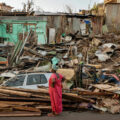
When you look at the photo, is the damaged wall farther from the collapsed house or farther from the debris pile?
the debris pile

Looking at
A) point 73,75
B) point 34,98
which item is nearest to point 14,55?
point 73,75

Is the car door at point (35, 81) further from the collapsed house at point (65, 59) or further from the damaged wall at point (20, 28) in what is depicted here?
the damaged wall at point (20, 28)

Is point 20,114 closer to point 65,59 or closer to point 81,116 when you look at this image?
point 81,116

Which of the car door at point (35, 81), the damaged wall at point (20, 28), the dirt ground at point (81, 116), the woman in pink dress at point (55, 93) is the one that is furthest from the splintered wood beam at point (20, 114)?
the damaged wall at point (20, 28)

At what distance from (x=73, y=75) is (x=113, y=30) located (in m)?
15.4

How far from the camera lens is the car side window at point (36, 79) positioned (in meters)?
7.29

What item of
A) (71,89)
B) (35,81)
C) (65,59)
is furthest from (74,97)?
(65,59)

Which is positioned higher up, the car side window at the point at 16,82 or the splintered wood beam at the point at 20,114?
the car side window at the point at 16,82

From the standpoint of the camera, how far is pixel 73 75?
27.0 feet

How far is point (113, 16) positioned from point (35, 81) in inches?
712

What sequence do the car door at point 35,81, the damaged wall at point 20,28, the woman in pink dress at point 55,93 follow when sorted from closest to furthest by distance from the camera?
the woman in pink dress at point 55,93 → the car door at point 35,81 → the damaged wall at point 20,28

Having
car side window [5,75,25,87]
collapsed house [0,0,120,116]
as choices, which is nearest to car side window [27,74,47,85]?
car side window [5,75,25,87]

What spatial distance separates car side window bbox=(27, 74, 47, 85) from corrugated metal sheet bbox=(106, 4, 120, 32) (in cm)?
1696

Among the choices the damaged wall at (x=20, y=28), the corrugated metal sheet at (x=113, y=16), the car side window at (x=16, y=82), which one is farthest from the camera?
the corrugated metal sheet at (x=113, y=16)
